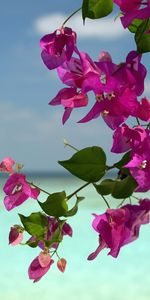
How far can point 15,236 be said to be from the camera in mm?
786

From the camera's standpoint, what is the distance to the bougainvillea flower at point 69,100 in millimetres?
654

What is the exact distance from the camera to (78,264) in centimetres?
720

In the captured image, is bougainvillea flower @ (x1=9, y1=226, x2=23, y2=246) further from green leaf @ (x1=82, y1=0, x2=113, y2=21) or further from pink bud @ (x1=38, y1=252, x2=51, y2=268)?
green leaf @ (x1=82, y1=0, x2=113, y2=21)

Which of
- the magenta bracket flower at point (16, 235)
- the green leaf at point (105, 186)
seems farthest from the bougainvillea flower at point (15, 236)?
the green leaf at point (105, 186)

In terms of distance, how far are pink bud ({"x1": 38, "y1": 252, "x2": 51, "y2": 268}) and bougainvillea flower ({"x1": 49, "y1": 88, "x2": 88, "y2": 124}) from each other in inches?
6.2

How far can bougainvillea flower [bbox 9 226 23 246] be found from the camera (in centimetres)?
78

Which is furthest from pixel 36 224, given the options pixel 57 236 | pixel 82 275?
pixel 82 275

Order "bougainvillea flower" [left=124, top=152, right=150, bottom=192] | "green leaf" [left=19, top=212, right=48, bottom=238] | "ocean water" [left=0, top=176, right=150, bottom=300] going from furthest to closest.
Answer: "ocean water" [left=0, top=176, right=150, bottom=300]
"green leaf" [left=19, top=212, right=48, bottom=238]
"bougainvillea flower" [left=124, top=152, right=150, bottom=192]

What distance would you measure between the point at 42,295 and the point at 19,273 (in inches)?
55.0

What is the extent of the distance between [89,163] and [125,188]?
0.13 feet

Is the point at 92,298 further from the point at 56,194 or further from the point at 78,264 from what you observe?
the point at 56,194

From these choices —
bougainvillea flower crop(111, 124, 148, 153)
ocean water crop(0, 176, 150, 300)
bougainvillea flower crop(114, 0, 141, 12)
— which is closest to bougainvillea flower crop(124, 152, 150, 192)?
bougainvillea flower crop(111, 124, 148, 153)

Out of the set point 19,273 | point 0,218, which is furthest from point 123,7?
point 0,218

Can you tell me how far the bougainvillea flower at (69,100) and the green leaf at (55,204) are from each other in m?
0.07
